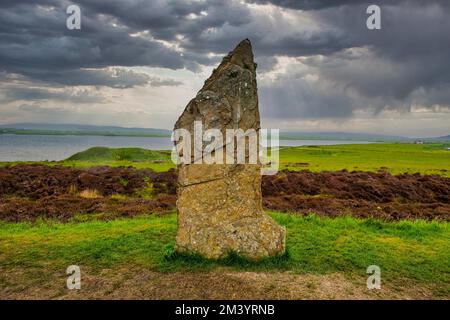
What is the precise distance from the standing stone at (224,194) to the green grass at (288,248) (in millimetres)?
461

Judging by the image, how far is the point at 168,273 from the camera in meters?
9.90

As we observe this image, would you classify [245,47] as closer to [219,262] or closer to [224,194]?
[224,194]

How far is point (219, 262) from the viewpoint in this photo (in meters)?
10.5

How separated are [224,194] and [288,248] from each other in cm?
295

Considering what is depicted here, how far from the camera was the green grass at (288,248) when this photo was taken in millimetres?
10484

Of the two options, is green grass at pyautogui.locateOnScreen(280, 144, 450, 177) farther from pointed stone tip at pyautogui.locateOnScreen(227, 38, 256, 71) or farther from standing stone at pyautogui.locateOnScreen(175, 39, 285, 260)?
standing stone at pyautogui.locateOnScreen(175, 39, 285, 260)

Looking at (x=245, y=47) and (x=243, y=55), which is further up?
(x=245, y=47)

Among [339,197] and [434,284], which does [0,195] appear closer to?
[339,197]
